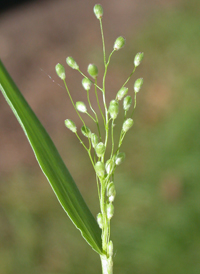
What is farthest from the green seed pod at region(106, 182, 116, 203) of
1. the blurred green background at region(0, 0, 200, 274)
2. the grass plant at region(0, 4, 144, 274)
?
the blurred green background at region(0, 0, 200, 274)

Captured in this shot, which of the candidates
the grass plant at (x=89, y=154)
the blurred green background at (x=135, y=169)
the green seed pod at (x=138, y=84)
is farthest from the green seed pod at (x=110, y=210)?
the blurred green background at (x=135, y=169)

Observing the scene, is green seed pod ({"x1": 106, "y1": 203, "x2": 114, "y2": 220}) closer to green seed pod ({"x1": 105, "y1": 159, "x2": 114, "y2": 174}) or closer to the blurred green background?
green seed pod ({"x1": 105, "y1": 159, "x2": 114, "y2": 174})

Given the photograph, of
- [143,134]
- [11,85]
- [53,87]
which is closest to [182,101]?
[143,134]

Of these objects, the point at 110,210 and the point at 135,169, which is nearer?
the point at 110,210

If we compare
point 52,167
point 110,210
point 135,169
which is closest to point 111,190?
point 110,210

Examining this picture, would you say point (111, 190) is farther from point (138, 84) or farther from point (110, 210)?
point (138, 84)

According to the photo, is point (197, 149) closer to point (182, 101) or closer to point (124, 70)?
point (182, 101)
